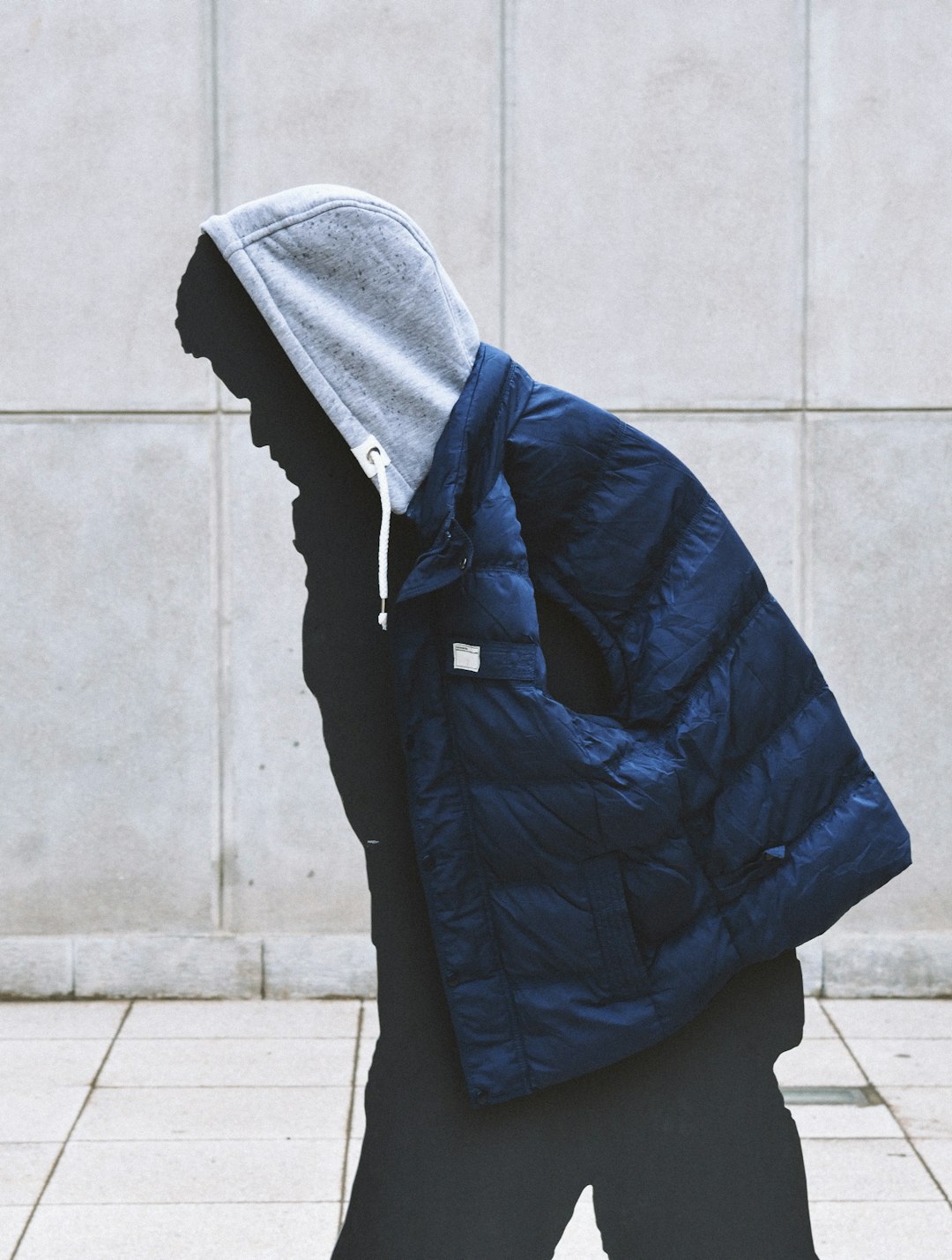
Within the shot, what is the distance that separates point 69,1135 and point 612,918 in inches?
108

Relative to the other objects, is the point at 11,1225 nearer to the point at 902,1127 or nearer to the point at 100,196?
the point at 902,1127

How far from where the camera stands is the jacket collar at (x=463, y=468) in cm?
210

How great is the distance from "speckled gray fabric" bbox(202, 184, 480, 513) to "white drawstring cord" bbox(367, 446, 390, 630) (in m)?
0.03

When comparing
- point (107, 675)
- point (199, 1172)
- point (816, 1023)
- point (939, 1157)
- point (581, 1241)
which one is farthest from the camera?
point (107, 675)

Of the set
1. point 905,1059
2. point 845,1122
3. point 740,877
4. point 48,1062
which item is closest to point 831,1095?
point 845,1122

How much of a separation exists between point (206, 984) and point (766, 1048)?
367 centimetres

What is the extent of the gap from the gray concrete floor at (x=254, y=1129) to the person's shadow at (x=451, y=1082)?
138cm

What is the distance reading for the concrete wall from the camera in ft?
18.1

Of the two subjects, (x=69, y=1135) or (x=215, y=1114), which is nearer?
(x=69, y=1135)

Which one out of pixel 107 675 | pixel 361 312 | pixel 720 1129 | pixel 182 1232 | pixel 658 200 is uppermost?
pixel 658 200

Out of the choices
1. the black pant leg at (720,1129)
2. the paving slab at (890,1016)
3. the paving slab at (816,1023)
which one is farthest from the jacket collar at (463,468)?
the paving slab at (890,1016)

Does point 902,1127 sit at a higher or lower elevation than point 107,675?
lower

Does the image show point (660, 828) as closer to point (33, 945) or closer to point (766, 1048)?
point (766, 1048)

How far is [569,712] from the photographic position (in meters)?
→ 2.11
